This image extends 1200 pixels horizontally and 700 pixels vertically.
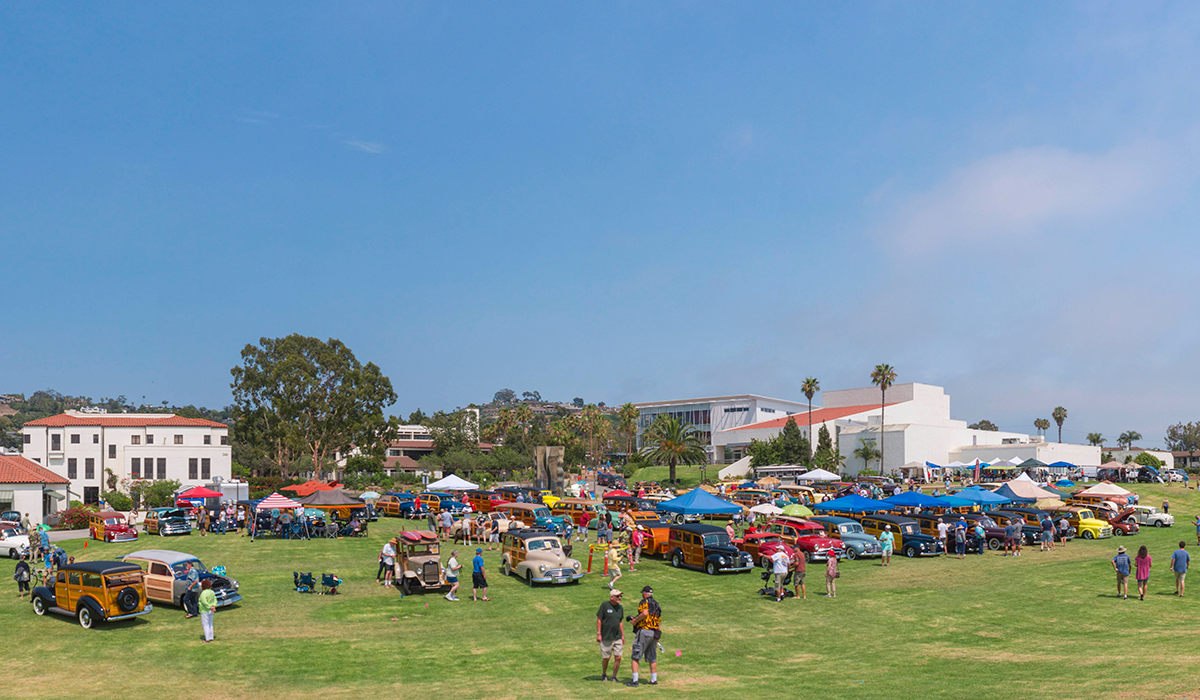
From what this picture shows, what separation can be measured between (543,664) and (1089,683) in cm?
1057

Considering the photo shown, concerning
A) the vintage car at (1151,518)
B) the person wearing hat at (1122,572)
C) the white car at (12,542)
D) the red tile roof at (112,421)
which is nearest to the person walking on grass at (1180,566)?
the person wearing hat at (1122,572)

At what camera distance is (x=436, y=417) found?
160m

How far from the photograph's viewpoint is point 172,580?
940 inches

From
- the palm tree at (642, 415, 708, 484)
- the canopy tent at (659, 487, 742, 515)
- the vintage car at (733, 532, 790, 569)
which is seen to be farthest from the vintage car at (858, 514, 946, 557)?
the palm tree at (642, 415, 708, 484)

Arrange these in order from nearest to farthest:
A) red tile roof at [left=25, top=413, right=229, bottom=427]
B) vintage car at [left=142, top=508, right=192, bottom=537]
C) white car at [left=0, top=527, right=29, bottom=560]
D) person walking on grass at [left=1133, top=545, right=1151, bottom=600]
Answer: person walking on grass at [left=1133, top=545, right=1151, bottom=600] < white car at [left=0, top=527, right=29, bottom=560] < vintage car at [left=142, top=508, right=192, bottom=537] < red tile roof at [left=25, top=413, right=229, bottom=427]

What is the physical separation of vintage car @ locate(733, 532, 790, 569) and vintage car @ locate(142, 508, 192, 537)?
89.9 feet

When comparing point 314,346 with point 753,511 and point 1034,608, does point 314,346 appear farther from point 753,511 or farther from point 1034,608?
point 1034,608

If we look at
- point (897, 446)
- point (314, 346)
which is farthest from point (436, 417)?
point (897, 446)

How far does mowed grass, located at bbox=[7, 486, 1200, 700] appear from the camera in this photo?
16312mm

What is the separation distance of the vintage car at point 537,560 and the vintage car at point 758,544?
760 centimetres

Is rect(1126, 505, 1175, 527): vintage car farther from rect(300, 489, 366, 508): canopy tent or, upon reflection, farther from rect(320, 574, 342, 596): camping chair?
rect(300, 489, 366, 508): canopy tent

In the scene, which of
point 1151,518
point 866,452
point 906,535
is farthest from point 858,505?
point 866,452

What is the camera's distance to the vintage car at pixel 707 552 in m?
32.0

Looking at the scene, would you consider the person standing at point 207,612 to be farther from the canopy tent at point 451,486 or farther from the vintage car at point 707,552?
the canopy tent at point 451,486
